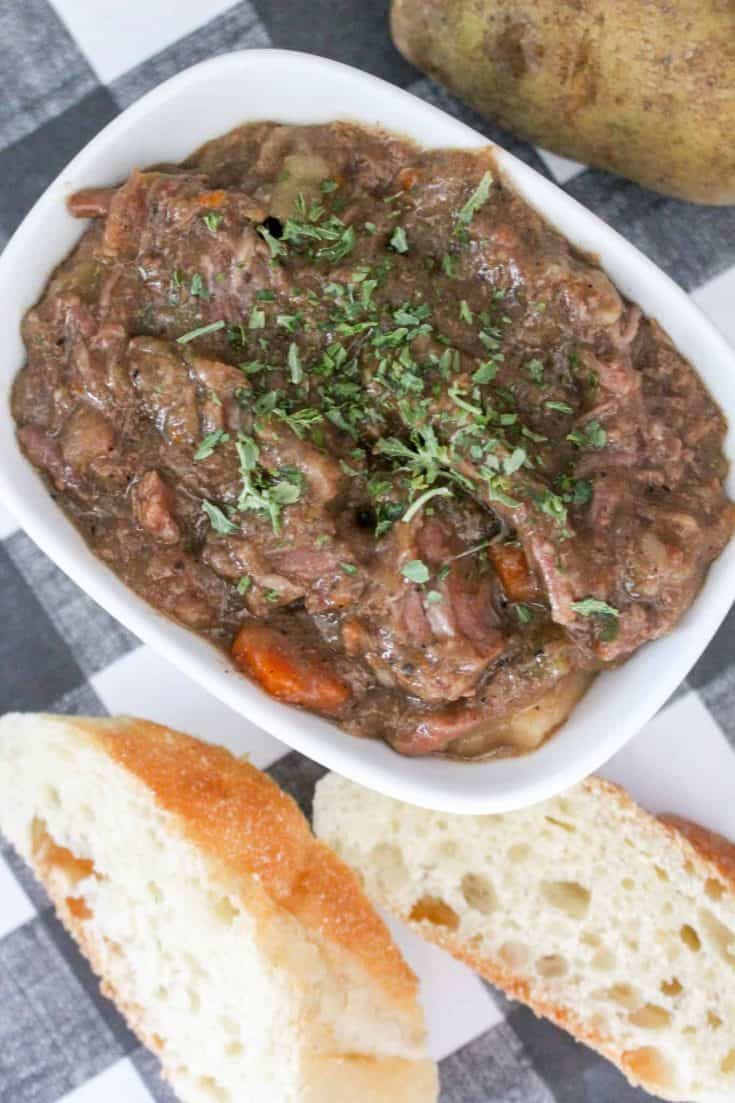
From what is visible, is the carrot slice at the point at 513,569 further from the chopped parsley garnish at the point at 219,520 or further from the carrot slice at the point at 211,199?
the carrot slice at the point at 211,199

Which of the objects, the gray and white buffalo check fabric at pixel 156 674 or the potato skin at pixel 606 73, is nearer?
the potato skin at pixel 606 73

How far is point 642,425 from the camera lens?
8.84 feet

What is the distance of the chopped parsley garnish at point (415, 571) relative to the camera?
2566 millimetres

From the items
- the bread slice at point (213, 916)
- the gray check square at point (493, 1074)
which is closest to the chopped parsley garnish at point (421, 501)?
the bread slice at point (213, 916)

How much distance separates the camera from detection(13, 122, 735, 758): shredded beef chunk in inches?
103

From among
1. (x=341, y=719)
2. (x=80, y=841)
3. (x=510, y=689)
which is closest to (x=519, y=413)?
(x=510, y=689)

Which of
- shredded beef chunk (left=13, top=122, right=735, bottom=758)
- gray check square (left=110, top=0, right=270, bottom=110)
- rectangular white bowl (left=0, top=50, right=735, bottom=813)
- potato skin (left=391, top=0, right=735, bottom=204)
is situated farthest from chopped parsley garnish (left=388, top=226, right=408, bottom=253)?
gray check square (left=110, top=0, right=270, bottom=110)

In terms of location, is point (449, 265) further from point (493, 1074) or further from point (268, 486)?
point (493, 1074)

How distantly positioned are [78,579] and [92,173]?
931 mm

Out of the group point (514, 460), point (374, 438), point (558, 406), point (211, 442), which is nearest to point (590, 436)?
point (558, 406)

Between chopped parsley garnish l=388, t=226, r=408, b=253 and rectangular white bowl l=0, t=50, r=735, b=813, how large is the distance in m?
0.29

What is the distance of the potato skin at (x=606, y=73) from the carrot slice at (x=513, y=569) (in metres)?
1.27

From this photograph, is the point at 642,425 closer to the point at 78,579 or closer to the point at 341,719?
the point at 341,719

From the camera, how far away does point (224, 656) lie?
9.19 ft
